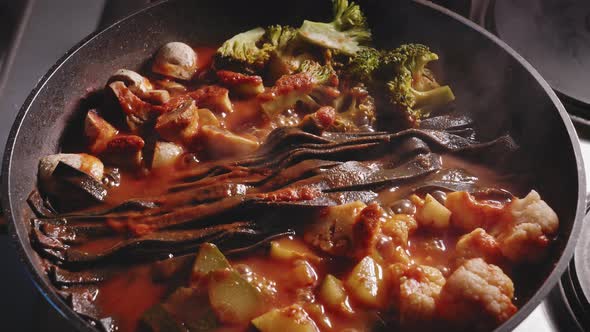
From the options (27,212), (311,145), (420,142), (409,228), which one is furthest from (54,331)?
(420,142)

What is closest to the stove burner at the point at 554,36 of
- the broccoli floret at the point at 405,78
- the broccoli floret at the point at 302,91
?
the broccoli floret at the point at 405,78

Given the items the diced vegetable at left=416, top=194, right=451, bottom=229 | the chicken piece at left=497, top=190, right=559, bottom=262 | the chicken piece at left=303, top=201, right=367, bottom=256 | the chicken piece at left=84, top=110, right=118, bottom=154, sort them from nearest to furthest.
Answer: the chicken piece at left=497, top=190, right=559, bottom=262 → the chicken piece at left=303, top=201, right=367, bottom=256 → the diced vegetable at left=416, top=194, right=451, bottom=229 → the chicken piece at left=84, top=110, right=118, bottom=154

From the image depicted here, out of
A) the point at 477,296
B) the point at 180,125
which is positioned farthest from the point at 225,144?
the point at 477,296

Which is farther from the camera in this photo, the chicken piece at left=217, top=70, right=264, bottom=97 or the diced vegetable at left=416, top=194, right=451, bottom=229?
the chicken piece at left=217, top=70, right=264, bottom=97

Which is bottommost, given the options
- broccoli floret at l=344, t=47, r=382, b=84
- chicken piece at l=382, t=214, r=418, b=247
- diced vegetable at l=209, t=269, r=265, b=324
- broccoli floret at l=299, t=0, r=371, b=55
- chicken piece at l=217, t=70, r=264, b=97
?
diced vegetable at l=209, t=269, r=265, b=324

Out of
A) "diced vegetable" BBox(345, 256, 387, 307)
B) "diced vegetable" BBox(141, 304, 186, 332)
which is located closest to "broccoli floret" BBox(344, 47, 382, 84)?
"diced vegetable" BBox(345, 256, 387, 307)

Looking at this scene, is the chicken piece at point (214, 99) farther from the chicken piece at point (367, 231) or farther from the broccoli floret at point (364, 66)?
the chicken piece at point (367, 231)

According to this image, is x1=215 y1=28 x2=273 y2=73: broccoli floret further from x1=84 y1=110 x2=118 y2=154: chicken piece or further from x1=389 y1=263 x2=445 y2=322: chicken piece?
x1=389 y1=263 x2=445 y2=322: chicken piece
